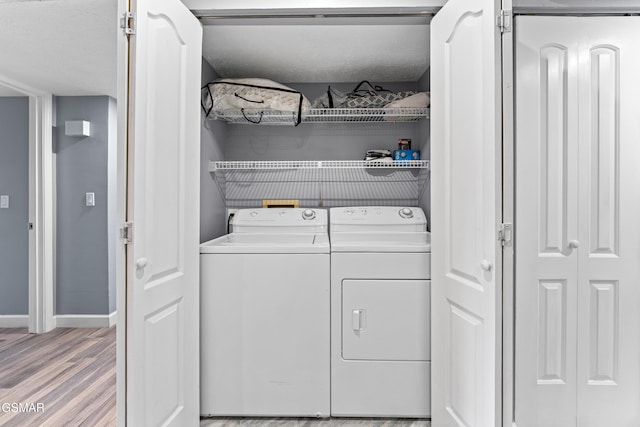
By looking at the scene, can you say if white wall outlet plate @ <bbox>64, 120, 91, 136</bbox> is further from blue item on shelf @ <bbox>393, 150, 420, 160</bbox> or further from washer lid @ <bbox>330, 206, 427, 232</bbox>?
blue item on shelf @ <bbox>393, 150, 420, 160</bbox>

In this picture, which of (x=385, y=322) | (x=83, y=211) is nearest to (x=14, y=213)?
(x=83, y=211)

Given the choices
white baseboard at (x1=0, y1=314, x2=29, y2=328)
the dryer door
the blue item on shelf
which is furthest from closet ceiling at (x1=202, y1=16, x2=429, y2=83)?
white baseboard at (x1=0, y1=314, x2=29, y2=328)

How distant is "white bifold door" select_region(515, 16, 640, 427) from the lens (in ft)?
6.21

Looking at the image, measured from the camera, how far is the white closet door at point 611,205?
1888 mm

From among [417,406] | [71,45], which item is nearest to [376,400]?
[417,406]

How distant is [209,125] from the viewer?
2564mm

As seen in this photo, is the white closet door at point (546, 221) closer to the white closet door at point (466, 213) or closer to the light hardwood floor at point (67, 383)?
the white closet door at point (466, 213)

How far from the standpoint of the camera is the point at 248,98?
8.18ft

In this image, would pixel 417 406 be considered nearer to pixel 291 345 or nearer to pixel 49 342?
pixel 291 345

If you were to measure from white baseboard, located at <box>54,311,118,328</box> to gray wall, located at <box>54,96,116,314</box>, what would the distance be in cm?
4

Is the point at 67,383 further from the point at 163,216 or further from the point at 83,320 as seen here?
the point at 163,216

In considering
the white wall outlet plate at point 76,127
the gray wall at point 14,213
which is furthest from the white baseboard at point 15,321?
the white wall outlet plate at point 76,127

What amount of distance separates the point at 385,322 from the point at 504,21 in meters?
1.38

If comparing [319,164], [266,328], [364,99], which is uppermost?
[364,99]
